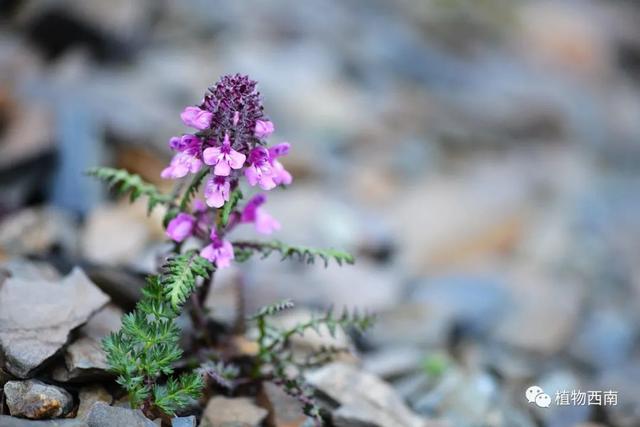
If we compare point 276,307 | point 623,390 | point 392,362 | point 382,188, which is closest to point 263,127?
point 276,307

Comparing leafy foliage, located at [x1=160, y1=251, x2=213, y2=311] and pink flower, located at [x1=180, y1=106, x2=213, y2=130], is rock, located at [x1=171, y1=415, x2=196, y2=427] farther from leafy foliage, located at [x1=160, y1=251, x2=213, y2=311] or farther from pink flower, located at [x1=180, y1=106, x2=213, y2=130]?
pink flower, located at [x1=180, y1=106, x2=213, y2=130]

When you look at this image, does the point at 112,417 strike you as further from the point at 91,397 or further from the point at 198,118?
the point at 198,118

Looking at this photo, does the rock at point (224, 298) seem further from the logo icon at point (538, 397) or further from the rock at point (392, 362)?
the logo icon at point (538, 397)

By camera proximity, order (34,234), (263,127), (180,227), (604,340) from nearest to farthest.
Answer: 1. (263,127)
2. (180,227)
3. (34,234)
4. (604,340)

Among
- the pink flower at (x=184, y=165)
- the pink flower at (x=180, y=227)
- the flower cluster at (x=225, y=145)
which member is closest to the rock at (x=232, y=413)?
the flower cluster at (x=225, y=145)

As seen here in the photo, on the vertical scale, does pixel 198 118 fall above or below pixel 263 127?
below

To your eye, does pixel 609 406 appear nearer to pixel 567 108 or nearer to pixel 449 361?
pixel 449 361

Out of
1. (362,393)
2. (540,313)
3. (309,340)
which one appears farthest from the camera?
(540,313)
